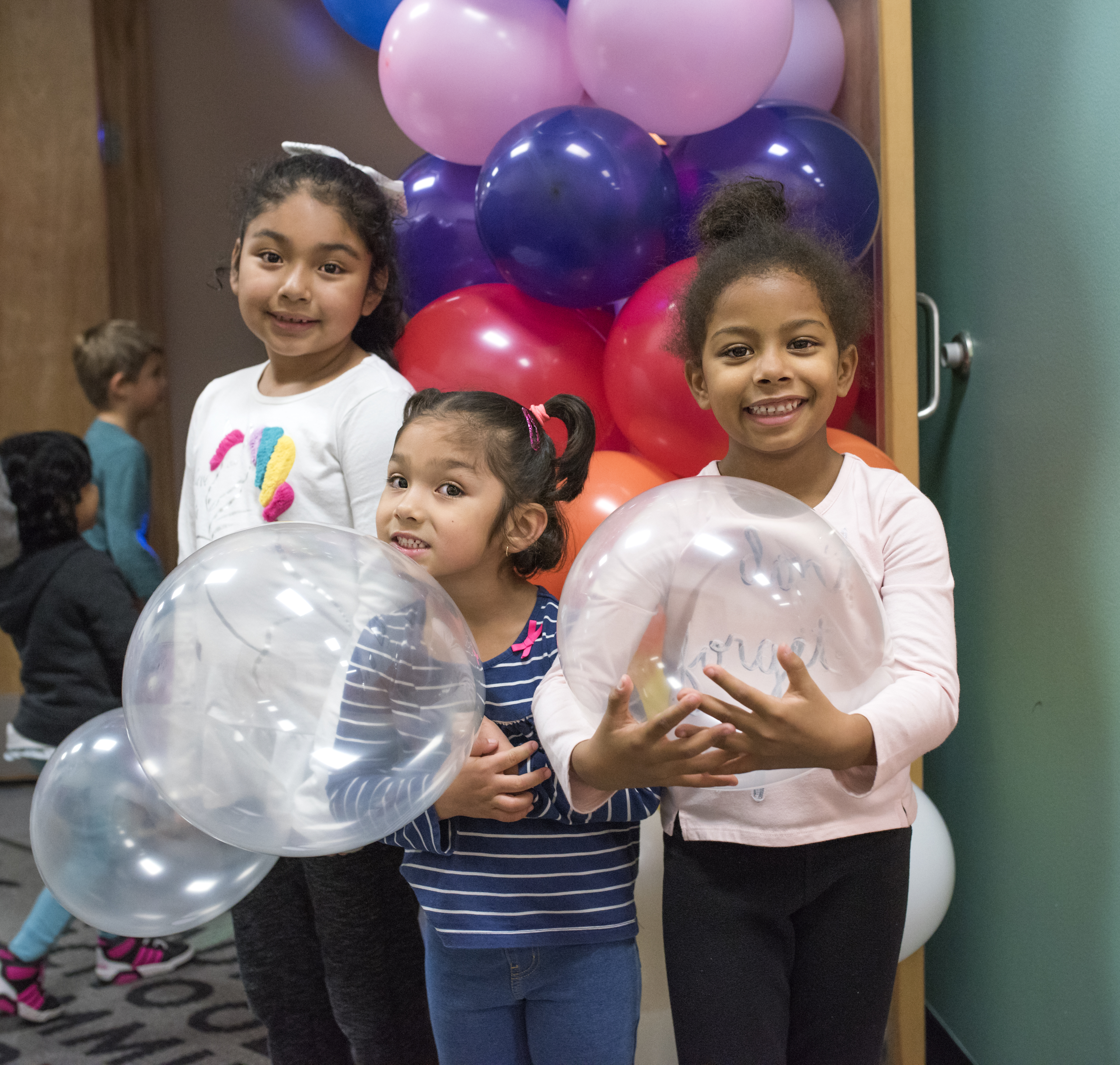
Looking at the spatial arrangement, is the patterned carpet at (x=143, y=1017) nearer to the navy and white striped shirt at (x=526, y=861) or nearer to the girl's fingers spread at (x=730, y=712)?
the navy and white striped shirt at (x=526, y=861)

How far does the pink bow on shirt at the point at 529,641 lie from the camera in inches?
40.0

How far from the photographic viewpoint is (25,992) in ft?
5.98

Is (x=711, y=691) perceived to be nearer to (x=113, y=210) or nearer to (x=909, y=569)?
(x=909, y=569)

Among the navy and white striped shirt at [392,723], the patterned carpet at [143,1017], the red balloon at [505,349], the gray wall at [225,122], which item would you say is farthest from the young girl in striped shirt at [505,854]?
the gray wall at [225,122]

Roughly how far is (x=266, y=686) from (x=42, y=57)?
309 cm

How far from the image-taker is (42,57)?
3078 mm

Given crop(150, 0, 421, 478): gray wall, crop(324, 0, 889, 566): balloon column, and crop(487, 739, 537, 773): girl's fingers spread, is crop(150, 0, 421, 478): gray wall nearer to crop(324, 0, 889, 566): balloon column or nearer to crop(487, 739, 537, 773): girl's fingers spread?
crop(324, 0, 889, 566): balloon column

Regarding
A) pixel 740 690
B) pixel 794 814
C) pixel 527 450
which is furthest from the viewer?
pixel 527 450

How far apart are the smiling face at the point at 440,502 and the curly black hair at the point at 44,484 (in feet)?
4.13

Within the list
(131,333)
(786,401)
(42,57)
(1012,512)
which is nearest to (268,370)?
(786,401)

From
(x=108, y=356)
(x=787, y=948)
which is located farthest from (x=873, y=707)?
(x=108, y=356)

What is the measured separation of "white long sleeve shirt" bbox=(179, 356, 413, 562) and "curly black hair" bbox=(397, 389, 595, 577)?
0.36ft

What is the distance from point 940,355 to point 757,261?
2.36 feet

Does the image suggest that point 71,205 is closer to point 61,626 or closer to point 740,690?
point 61,626
